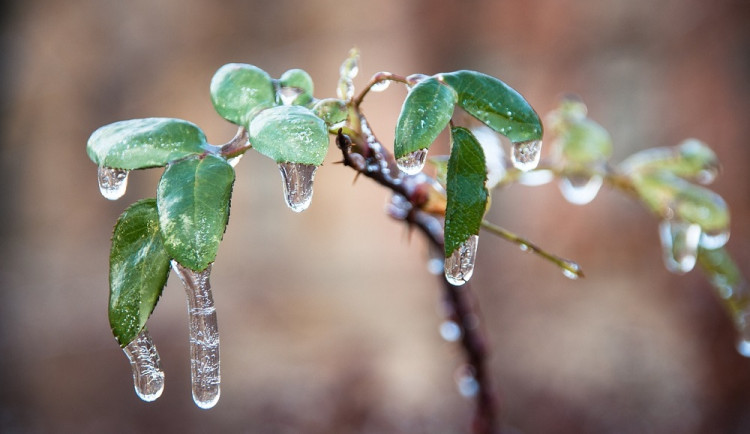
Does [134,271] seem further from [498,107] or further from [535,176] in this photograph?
[535,176]

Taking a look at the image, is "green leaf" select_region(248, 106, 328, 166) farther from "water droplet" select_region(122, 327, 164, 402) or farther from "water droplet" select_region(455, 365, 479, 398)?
"water droplet" select_region(455, 365, 479, 398)

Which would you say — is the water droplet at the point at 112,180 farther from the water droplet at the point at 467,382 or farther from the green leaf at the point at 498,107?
the water droplet at the point at 467,382

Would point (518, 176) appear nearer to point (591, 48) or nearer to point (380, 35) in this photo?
point (591, 48)

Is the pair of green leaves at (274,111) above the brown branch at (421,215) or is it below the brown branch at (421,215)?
above

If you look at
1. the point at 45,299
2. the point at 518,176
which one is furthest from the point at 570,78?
the point at 45,299

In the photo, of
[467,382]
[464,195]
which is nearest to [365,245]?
[467,382]

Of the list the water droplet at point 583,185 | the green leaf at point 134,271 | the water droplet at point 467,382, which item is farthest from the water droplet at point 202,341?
the water droplet at point 583,185
